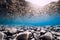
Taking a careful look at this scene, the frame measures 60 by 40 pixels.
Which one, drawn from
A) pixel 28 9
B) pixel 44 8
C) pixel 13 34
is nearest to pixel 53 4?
pixel 44 8

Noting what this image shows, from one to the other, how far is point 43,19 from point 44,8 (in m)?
0.15

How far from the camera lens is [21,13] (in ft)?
6.45

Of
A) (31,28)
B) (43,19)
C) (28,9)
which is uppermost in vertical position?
(28,9)

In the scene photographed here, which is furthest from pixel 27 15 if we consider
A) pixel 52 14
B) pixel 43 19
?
pixel 52 14

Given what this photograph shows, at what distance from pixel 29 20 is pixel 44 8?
0.27m

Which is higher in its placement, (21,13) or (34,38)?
(21,13)

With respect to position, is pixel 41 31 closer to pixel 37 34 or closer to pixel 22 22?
pixel 37 34

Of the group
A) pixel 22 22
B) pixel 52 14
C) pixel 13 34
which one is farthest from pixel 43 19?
pixel 13 34

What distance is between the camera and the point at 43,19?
1.95 meters

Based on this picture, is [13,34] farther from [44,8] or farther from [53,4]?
[53,4]

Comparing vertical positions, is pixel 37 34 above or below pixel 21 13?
below

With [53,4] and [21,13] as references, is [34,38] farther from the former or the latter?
[53,4]

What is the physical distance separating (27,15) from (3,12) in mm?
341

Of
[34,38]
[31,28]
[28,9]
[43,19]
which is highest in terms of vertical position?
[28,9]
